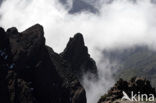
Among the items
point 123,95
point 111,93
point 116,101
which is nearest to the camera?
point 116,101

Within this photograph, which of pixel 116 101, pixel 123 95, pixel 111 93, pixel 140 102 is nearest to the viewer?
pixel 140 102

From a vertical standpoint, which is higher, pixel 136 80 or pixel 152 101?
pixel 136 80

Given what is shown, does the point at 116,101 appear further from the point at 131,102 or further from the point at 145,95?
the point at 145,95

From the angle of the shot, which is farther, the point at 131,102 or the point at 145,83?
the point at 145,83

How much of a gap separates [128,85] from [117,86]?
456cm

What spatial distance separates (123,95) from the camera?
141 metres

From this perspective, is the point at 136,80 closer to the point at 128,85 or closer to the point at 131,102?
the point at 128,85

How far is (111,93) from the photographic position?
14962 centimetres

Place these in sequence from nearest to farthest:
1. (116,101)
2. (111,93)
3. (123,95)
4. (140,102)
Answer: (140,102)
(116,101)
(123,95)
(111,93)

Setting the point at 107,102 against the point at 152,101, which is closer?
the point at 152,101

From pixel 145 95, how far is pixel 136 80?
41.2 ft

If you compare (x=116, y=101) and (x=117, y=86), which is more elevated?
(x=117, y=86)

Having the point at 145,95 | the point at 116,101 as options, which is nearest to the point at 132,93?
the point at 145,95

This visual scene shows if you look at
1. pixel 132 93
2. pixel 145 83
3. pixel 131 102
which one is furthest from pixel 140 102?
pixel 145 83
